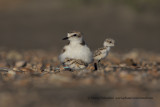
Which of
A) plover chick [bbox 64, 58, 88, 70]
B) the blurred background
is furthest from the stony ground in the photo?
the blurred background

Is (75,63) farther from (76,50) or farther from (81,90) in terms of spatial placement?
(81,90)

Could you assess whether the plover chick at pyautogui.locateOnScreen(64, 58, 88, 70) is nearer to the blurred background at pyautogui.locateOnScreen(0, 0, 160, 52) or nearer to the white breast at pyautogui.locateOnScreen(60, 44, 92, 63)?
the white breast at pyautogui.locateOnScreen(60, 44, 92, 63)

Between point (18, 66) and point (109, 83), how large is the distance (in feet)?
10.1

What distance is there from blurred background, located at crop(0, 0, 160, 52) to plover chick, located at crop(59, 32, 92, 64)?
638 cm

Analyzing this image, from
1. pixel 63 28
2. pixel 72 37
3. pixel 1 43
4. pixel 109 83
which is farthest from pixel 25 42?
pixel 109 83

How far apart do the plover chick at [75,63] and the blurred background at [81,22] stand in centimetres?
641

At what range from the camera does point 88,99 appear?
16.4ft

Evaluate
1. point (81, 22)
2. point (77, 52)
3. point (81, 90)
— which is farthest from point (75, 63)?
point (81, 22)

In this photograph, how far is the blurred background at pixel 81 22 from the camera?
15.2m

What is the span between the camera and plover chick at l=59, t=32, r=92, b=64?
7156 millimetres

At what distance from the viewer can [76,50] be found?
7.16 meters

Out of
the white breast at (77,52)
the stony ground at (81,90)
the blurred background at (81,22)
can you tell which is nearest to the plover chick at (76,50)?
the white breast at (77,52)

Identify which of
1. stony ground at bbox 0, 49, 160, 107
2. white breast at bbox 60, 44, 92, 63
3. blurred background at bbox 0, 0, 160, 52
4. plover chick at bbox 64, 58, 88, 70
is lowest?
stony ground at bbox 0, 49, 160, 107

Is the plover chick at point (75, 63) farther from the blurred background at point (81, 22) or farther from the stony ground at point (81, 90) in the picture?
the blurred background at point (81, 22)
